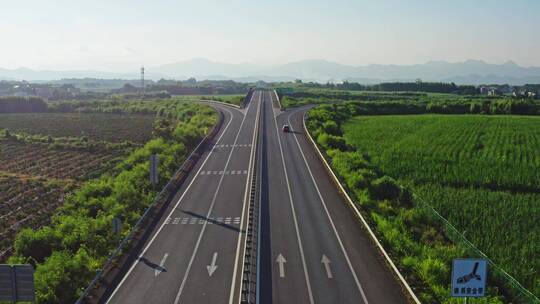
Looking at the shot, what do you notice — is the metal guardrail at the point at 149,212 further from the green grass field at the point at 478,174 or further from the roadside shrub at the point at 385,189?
the green grass field at the point at 478,174

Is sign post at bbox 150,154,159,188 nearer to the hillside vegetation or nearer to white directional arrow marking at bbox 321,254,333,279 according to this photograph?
the hillside vegetation

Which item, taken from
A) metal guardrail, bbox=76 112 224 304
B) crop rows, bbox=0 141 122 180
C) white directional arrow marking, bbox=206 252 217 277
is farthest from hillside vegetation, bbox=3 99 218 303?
white directional arrow marking, bbox=206 252 217 277

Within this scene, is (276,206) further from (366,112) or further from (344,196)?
(366,112)

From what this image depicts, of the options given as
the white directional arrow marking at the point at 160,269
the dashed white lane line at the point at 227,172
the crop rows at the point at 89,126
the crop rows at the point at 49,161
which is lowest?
the white directional arrow marking at the point at 160,269

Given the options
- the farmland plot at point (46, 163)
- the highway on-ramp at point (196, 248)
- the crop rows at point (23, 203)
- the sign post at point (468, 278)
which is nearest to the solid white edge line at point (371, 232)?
the sign post at point (468, 278)

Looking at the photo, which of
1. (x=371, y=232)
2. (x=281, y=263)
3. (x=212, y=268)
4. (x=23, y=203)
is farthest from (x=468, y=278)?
(x=23, y=203)

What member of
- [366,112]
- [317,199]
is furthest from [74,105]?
[317,199]

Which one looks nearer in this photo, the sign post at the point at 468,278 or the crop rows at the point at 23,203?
the sign post at the point at 468,278
